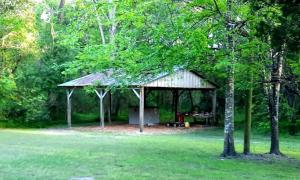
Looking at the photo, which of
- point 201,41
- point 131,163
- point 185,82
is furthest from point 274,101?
point 185,82

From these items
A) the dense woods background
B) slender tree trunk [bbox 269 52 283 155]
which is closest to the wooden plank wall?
the dense woods background

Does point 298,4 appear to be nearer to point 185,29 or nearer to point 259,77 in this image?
point 185,29

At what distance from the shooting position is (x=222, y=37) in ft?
44.1

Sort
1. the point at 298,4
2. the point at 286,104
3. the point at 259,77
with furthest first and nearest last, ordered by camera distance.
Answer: the point at 286,104
the point at 259,77
the point at 298,4

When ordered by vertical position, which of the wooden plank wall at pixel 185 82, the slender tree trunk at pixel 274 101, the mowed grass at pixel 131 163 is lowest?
the mowed grass at pixel 131 163

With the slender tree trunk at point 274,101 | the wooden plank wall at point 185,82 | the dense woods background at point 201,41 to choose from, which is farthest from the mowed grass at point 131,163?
the wooden plank wall at point 185,82

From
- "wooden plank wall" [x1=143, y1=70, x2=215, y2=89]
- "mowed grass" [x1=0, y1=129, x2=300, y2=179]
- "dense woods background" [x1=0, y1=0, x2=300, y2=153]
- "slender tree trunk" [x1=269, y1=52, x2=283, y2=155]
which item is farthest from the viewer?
"wooden plank wall" [x1=143, y1=70, x2=215, y2=89]

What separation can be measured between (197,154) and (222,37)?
4.19m

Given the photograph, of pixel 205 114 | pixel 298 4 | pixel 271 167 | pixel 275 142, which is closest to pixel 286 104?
pixel 205 114

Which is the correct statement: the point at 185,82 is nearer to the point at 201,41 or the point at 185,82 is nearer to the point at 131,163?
the point at 131,163

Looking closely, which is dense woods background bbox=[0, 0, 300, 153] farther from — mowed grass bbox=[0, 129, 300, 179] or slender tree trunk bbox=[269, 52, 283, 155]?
mowed grass bbox=[0, 129, 300, 179]

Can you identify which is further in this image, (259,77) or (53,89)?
(53,89)

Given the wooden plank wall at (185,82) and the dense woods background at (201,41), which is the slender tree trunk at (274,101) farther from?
the wooden plank wall at (185,82)

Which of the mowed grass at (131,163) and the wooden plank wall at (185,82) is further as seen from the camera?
the wooden plank wall at (185,82)
